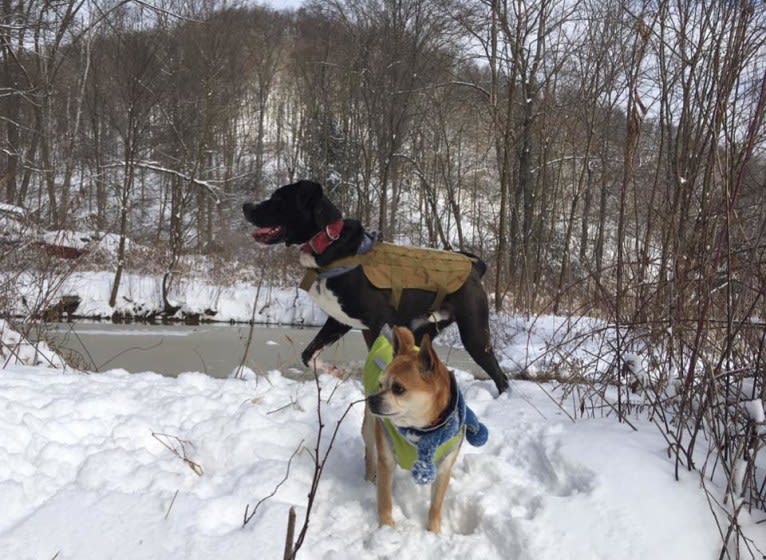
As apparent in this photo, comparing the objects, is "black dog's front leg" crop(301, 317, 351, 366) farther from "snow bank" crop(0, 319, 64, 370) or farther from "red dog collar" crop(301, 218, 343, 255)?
"snow bank" crop(0, 319, 64, 370)

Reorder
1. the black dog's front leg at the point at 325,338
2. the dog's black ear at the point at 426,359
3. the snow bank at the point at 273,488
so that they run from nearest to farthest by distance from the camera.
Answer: the snow bank at the point at 273,488 → the dog's black ear at the point at 426,359 → the black dog's front leg at the point at 325,338

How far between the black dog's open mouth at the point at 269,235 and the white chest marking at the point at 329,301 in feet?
1.37

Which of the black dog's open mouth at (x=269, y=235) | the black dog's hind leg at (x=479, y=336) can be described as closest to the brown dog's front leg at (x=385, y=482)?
the black dog's hind leg at (x=479, y=336)

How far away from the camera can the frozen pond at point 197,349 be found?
7082 millimetres

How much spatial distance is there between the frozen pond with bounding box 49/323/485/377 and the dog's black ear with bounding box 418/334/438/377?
3957 mm

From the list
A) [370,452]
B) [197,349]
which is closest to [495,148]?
[197,349]

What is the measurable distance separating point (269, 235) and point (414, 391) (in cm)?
187

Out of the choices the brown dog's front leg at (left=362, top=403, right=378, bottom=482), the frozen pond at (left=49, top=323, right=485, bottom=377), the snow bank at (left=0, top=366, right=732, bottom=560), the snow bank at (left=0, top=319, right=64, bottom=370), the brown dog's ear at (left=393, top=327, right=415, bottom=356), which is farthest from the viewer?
the frozen pond at (left=49, top=323, right=485, bottom=377)

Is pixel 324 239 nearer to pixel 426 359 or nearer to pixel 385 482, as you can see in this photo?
pixel 426 359

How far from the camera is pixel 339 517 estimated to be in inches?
88.7

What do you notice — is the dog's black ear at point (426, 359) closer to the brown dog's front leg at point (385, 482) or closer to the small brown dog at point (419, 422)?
the small brown dog at point (419, 422)

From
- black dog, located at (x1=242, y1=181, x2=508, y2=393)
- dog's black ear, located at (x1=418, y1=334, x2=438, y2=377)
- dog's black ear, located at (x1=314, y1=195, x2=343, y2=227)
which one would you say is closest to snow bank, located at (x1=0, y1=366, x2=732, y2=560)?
dog's black ear, located at (x1=418, y1=334, x2=438, y2=377)

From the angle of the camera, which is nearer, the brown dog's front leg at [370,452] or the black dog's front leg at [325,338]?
the brown dog's front leg at [370,452]

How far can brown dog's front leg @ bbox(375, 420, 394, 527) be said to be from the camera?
7.28 ft
